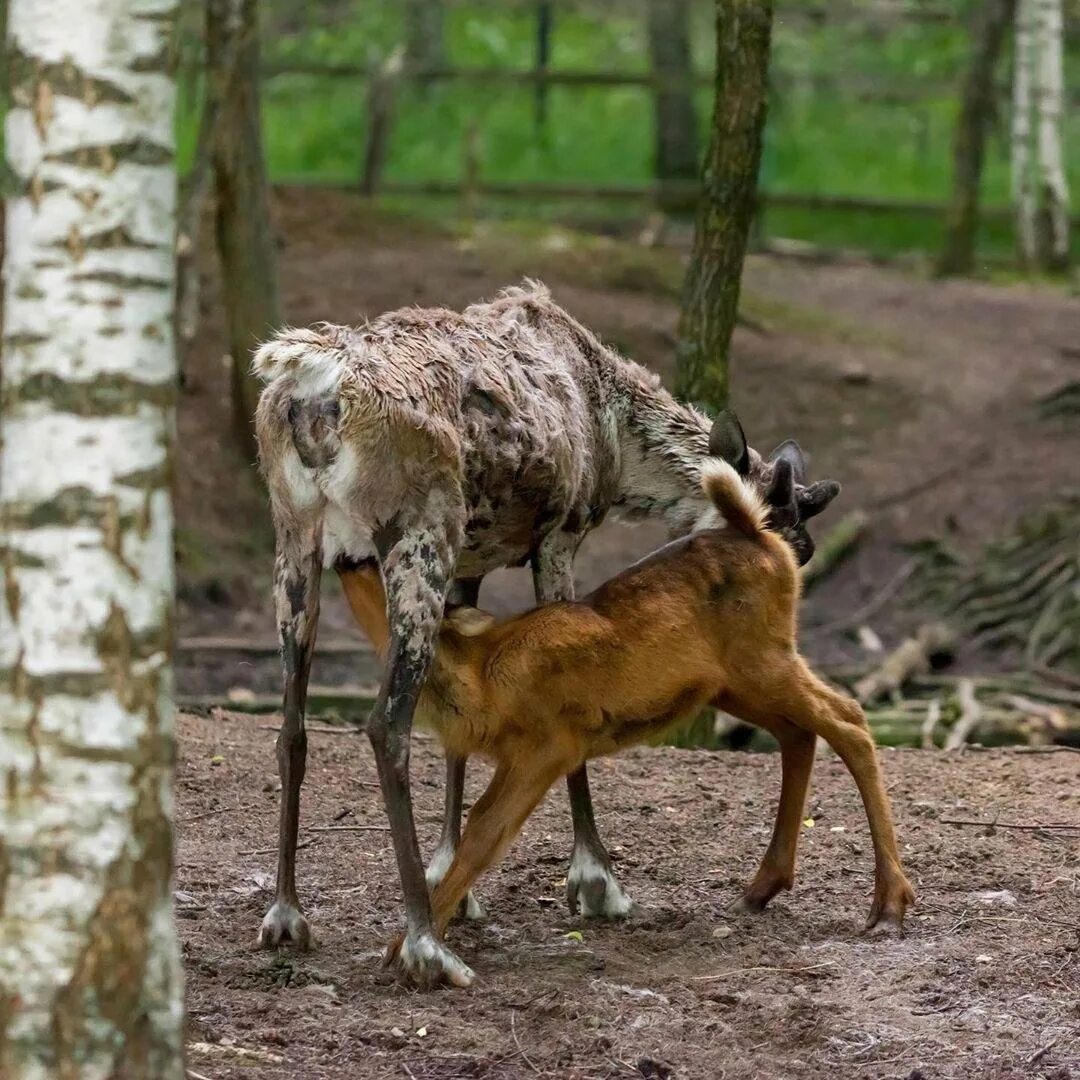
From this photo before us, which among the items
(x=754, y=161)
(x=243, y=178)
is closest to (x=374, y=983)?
(x=754, y=161)

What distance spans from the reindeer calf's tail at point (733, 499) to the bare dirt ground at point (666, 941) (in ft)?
4.62

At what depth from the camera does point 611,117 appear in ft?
78.0

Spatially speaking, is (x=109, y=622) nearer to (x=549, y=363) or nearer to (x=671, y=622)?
(x=671, y=622)

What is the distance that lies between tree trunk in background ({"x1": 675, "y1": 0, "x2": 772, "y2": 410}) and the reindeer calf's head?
4.27 ft

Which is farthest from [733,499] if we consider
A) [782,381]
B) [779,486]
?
[782,381]

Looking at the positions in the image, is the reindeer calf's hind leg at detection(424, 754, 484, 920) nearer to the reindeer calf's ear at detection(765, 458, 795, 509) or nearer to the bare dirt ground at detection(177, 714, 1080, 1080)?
the bare dirt ground at detection(177, 714, 1080, 1080)

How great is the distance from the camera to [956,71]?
24.2m

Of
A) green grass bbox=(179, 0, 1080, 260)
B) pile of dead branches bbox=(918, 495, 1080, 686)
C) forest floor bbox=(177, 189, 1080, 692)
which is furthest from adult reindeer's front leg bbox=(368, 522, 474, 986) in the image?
green grass bbox=(179, 0, 1080, 260)

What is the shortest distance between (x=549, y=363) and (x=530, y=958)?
2.30 meters

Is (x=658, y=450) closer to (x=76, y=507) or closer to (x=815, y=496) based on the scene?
(x=815, y=496)

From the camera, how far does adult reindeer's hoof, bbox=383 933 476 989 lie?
538 centimetres

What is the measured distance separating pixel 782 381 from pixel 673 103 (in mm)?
7360

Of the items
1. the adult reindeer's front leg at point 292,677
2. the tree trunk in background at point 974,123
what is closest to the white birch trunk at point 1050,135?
the tree trunk in background at point 974,123

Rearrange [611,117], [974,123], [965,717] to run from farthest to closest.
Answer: [611,117] → [974,123] → [965,717]
